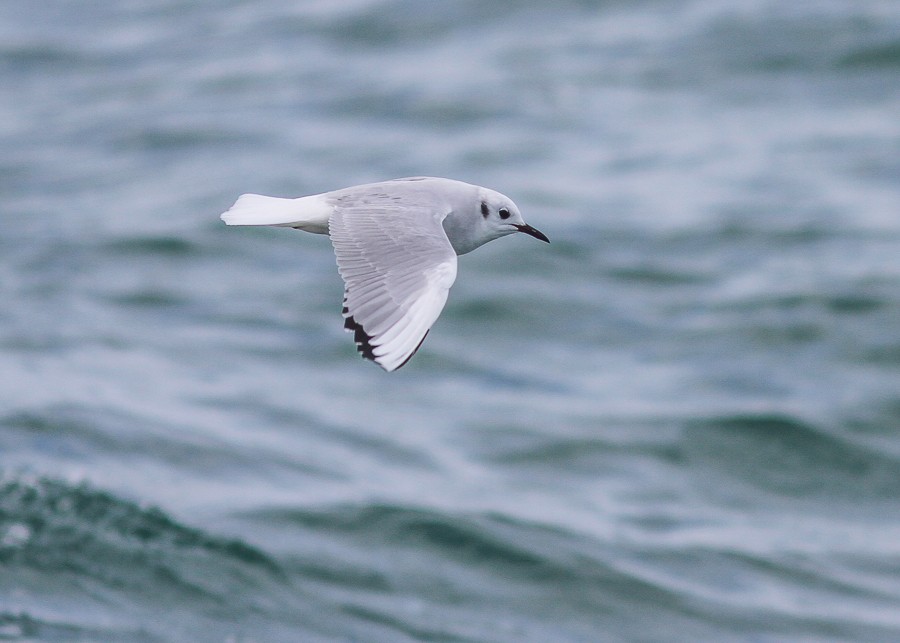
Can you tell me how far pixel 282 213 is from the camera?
5652 millimetres

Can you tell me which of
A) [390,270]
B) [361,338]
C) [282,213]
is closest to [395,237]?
[390,270]

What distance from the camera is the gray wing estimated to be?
195 inches

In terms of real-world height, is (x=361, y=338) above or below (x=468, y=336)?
above

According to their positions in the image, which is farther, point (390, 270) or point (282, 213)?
point (282, 213)

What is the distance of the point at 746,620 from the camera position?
13727 mm

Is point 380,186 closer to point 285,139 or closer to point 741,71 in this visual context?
point 285,139

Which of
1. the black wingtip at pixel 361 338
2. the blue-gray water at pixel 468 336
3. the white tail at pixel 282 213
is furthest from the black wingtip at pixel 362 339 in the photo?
the blue-gray water at pixel 468 336

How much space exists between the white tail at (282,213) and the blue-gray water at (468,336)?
693cm

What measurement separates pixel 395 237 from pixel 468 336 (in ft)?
45.0

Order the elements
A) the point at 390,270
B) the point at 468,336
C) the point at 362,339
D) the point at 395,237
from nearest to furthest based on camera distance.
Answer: the point at 362,339, the point at 390,270, the point at 395,237, the point at 468,336

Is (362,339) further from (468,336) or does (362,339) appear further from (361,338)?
(468,336)

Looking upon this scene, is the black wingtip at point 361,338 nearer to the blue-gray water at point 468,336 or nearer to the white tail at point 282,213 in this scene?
the white tail at point 282,213

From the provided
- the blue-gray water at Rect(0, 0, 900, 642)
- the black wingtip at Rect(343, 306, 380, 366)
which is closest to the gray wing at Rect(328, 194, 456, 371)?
the black wingtip at Rect(343, 306, 380, 366)

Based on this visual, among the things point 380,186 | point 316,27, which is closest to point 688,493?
point 380,186
